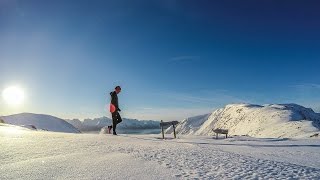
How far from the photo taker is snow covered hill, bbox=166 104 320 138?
191 ft

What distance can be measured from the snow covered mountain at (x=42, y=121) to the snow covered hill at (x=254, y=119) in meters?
38.5

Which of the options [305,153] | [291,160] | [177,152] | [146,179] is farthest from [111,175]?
[305,153]

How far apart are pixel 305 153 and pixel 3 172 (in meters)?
11.4

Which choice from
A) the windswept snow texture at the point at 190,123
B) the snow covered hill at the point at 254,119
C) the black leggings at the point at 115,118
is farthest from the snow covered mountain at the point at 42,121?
the black leggings at the point at 115,118

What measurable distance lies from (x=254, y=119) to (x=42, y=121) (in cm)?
5000

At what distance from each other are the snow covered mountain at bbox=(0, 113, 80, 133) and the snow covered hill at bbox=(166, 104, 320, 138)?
3854 cm

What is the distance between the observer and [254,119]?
250ft

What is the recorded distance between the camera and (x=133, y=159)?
34.3ft

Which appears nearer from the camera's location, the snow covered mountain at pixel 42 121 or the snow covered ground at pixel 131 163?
the snow covered ground at pixel 131 163

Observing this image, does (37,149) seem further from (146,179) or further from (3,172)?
(146,179)

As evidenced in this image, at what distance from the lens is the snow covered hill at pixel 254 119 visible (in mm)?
58188

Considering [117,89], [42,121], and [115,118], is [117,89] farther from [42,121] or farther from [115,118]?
[42,121]

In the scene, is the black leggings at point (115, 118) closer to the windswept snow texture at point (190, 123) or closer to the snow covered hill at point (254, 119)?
the snow covered hill at point (254, 119)

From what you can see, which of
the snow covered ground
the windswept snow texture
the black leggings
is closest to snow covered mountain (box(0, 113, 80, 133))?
the windswept snow texture
